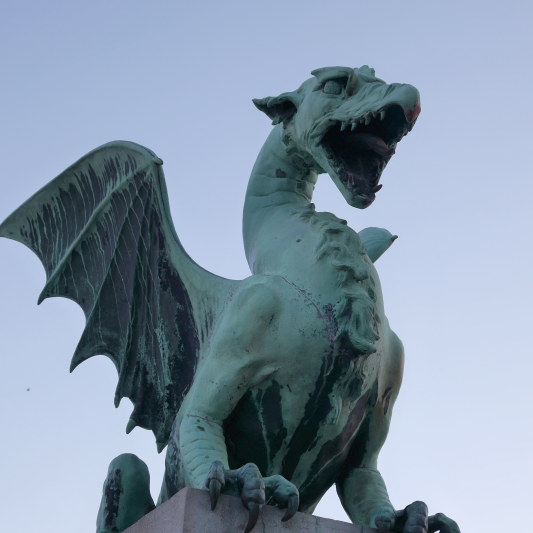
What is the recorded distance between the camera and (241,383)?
3887 mm

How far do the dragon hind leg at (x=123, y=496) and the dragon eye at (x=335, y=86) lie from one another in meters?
2.17

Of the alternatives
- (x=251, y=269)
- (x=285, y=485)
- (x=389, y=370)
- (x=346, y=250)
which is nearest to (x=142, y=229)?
(x=251, y=269)

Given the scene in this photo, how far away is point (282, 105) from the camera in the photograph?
4.66 m

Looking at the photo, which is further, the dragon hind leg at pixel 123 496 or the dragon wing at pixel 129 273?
the dragon wing at pixel 129 273

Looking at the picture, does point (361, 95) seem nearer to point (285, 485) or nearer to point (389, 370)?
point (389, 370)

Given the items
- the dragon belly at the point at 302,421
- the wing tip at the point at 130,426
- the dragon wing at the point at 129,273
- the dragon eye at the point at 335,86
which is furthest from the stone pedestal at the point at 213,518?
the dragon eye at the point at 335,86

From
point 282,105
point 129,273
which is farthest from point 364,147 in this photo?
point 129,273

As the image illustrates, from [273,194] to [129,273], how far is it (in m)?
0.97

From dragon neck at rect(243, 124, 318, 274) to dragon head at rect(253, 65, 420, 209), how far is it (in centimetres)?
18

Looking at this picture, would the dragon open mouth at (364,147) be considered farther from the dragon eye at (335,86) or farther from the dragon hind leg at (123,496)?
the dragon hind leg at (123,496)

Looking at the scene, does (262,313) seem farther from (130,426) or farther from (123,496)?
(130,426)

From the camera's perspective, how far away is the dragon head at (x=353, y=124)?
415cm

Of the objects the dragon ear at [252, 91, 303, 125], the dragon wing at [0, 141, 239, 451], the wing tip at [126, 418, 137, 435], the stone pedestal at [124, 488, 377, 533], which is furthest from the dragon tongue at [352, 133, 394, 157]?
the wing tip at [126, 418, 137, 435]

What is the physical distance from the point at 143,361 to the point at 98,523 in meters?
0.94
